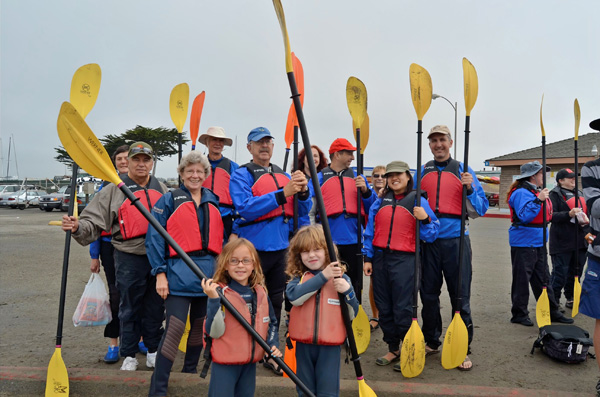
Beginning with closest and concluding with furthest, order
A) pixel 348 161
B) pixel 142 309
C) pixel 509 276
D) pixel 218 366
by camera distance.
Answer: pixel 218 366 → pixel 142 309 → pixel 348 161 → pixel 509 276

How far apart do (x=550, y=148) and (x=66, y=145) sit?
98.0 ft

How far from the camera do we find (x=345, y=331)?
2551mm

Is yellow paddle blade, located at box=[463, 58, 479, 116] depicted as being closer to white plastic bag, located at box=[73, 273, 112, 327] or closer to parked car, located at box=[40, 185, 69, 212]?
white plastic bag, located at box=[73, 273, 112, 327]

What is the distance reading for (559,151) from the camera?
81.5ft

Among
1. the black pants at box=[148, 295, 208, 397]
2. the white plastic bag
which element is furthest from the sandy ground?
the black pants at box=[148, 295, 208, 397]

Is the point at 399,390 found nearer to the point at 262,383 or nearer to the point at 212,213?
the point at 262,383

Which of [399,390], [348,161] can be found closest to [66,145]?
[348,161]

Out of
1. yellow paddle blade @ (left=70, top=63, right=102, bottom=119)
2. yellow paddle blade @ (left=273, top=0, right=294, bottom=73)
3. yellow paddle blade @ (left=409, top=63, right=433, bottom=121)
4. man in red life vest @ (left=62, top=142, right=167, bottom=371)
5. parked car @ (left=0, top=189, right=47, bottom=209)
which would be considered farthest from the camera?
parked car @ (left=0, top=189, right=47, bottom=209)

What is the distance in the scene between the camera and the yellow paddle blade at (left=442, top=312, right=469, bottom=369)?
3.47 meters

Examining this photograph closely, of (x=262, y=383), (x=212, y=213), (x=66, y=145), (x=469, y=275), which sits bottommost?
(x=262, y=383)

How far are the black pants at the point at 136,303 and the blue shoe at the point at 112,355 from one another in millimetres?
308

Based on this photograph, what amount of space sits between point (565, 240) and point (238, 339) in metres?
4.98

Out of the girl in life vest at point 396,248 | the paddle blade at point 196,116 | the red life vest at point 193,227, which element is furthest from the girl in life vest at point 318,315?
the paddle blade at point 196,116

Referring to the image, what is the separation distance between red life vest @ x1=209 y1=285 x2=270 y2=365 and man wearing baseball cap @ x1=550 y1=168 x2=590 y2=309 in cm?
471
